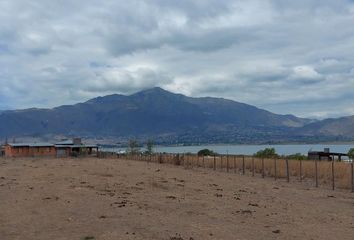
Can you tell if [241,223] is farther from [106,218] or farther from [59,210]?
[59,210]

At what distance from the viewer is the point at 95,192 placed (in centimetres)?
2338

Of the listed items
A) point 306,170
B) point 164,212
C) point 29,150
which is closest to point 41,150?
point 29,150

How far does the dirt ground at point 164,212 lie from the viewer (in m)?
14.8

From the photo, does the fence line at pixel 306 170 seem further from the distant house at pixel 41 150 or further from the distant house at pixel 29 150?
the distant house at pixel 29 150

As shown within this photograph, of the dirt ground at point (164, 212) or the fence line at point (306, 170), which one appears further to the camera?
the fence line at point (306, 170)

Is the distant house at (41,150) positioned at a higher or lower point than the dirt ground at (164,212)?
higher

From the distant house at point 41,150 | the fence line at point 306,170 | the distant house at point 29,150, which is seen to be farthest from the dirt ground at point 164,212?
the distant house at point 29,150

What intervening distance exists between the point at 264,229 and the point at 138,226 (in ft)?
11.9

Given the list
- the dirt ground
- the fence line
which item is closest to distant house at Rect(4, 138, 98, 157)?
the fence line

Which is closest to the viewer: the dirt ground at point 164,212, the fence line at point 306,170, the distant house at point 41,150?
the dirt ground at point 164,212

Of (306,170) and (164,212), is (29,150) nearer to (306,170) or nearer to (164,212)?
(306,170)

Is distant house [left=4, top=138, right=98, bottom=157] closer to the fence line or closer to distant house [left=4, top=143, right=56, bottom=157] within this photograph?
distant house [left=4, top=143, right=56, bottom=157]

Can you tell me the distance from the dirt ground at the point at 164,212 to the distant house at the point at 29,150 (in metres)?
75.3

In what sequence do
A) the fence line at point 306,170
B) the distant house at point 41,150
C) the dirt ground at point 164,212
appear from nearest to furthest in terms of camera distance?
the dirt ground at point 164,212
the fence line at point 306,170
the distant house at point 41,150
